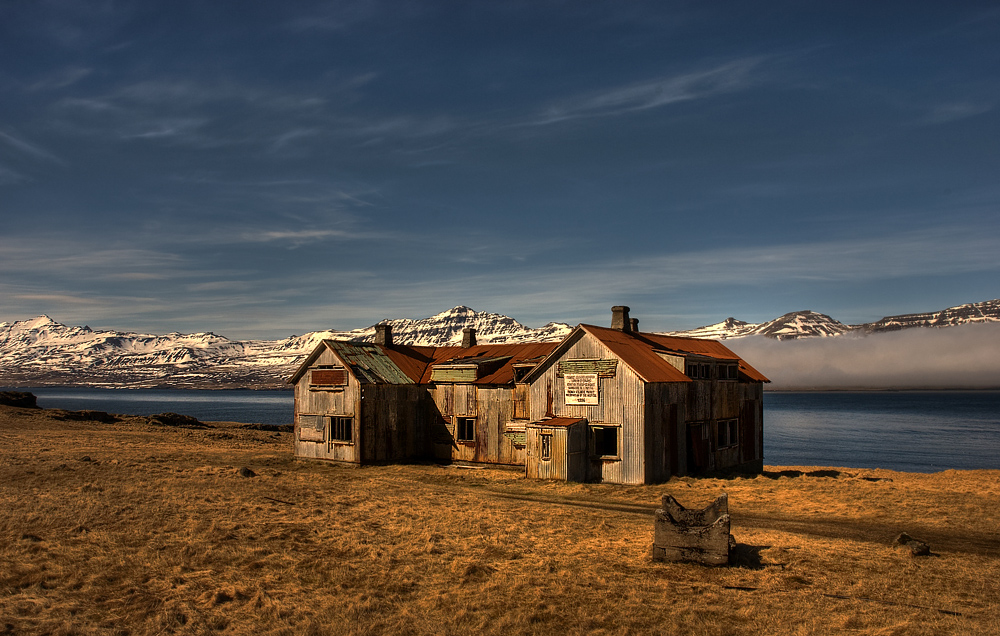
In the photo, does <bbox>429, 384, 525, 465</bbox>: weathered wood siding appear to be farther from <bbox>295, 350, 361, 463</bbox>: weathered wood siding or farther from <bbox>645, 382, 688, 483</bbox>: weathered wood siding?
<bbox>645, 382, 688, 483</bbox>: weathered wood siding

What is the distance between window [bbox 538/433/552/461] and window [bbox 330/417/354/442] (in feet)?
38.3

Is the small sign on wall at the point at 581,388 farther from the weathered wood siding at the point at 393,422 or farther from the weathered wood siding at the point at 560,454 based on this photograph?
the weathered wood siding at the point at 393,422

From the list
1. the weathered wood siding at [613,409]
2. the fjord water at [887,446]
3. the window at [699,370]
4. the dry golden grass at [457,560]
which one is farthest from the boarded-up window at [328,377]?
the fjord water at [887,446]

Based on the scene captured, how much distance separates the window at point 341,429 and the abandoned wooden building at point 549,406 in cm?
6

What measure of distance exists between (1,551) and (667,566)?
15348mm

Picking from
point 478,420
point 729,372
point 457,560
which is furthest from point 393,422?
point 457,560

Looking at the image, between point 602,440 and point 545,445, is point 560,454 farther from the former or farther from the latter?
point 602,440

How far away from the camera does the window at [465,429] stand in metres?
38.3

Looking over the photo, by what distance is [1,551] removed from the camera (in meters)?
15.8

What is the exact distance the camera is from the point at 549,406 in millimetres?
33969

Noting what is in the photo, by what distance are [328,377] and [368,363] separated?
7.96 feet

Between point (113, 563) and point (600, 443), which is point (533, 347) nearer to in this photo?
point (600, 443)

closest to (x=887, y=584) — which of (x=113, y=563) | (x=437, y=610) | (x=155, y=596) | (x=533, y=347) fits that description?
(x=437, y=610)

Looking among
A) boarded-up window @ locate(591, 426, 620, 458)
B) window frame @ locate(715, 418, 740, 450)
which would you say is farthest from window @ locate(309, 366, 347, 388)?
window frame @ locate(715, 418, 740, 450)
